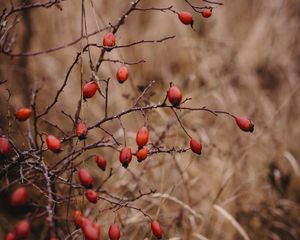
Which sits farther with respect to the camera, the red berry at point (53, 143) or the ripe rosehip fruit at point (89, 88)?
the ripe rosehip fruit at point (89, 88)

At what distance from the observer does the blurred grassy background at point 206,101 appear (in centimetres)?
204

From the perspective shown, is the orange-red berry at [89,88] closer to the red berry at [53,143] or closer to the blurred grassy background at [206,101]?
the red berry at [53,143]

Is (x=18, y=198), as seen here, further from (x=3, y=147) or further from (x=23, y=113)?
(x=23, y=113)

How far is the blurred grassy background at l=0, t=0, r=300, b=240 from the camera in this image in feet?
6.71

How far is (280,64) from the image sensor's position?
348cm

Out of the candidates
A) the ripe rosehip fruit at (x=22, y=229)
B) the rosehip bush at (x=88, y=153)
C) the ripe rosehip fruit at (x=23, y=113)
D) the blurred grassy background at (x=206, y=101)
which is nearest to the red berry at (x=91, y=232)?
the rosehip bush at (x=88, y=153)

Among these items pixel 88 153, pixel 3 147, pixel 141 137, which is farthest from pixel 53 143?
pixel 88 153

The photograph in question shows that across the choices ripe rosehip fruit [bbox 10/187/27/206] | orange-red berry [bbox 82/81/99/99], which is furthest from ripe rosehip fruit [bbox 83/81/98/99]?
ripe rosehip fruit [bbox 10/187/27/206]

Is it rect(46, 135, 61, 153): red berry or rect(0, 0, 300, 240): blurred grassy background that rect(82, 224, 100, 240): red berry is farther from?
rect(0, 0, 300, 240): blurred grassy background

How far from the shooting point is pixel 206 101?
3.10 meters

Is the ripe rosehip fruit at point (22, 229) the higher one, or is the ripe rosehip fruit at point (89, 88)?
the ripe rosehip fruit at point (89, 88)

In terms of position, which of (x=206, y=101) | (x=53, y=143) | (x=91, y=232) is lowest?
(x=206, y=101)

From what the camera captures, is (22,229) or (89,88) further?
(89,88)

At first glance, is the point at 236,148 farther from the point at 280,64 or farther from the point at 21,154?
the point at 21,154
